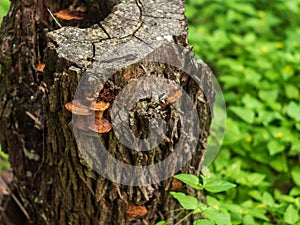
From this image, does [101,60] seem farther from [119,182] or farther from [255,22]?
[255,22]

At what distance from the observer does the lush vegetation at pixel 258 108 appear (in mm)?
3280

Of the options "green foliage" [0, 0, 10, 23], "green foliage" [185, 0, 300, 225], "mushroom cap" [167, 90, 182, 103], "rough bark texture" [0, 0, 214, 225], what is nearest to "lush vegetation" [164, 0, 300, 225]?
"green foliage" [185, 0, 300, 225]

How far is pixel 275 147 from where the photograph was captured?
365cm

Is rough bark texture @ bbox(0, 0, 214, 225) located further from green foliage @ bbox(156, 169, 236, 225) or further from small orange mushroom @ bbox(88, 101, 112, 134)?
green foliage @ bbox(156, 169, 236, 225)

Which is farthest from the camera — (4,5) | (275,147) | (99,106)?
(4,5)

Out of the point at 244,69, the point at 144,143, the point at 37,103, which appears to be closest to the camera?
the point at 144,143

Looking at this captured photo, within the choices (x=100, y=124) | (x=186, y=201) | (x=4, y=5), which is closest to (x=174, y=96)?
(x=100, y=124)

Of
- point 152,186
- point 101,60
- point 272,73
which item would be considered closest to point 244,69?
point 272,73

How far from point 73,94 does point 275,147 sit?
73.6 inches

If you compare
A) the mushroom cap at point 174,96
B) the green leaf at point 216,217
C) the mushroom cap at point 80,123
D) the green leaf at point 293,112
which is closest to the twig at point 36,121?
the mushroom cap at point 80,123

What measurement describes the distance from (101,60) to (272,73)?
2400 mm

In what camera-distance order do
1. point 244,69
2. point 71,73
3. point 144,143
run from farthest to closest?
point 244,69 → point 144,143 → point 71,73

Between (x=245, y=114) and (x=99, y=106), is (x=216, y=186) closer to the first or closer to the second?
(x=99, y=106)

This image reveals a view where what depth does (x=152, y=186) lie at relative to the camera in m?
2.61
